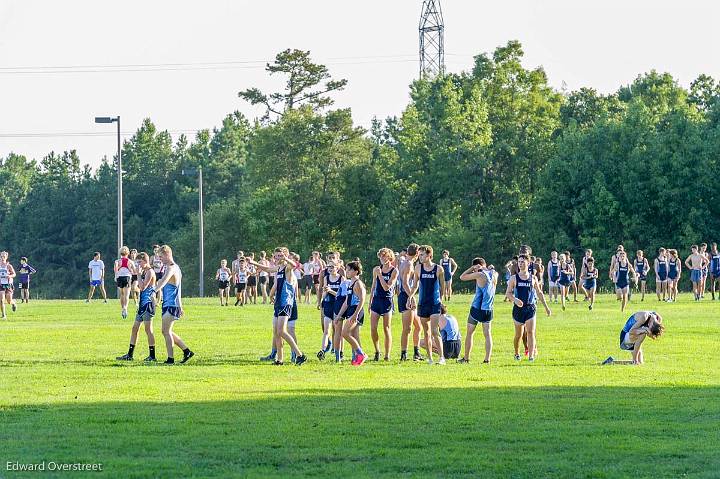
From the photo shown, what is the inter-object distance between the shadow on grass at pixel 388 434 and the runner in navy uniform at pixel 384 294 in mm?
5023

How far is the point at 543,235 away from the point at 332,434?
64.8 m

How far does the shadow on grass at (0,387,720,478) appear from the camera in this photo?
12164 millimetres

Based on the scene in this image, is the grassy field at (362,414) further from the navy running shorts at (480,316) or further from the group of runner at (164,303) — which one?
the navy running shorts at (480,316)

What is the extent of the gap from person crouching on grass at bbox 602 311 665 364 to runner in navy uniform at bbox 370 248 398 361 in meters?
3.75

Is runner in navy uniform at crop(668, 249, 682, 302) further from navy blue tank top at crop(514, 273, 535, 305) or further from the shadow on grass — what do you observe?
the shadow on grass

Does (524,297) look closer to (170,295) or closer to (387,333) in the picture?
(387,333)

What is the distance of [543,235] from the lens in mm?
78062

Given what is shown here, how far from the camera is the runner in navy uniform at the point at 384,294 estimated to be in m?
23.2

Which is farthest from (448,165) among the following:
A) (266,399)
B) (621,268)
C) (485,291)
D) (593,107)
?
(266,399)

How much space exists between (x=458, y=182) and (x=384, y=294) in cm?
6153

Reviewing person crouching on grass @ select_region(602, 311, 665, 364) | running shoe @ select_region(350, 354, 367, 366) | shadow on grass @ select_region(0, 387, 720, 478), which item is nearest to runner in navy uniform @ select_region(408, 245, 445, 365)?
running shoe @ select_region(350, 354, 367, 366)

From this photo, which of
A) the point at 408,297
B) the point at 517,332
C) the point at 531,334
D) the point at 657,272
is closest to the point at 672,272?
the point at 657,272

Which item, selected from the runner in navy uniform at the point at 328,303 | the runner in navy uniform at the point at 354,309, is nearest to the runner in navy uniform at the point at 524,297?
the runner in navy uniform at the point at 354,309

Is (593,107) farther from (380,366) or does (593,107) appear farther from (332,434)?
(332,434)
